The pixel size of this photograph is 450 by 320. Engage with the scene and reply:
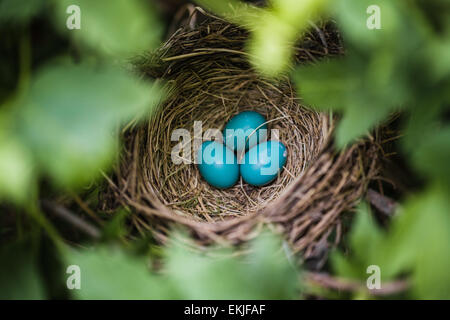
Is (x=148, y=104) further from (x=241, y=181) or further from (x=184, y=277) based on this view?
(x=241, y=181)

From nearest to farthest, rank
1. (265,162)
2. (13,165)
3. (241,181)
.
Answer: (13,165) → (265,162) → (241,181)

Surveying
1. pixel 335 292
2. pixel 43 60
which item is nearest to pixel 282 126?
pixel 335 292

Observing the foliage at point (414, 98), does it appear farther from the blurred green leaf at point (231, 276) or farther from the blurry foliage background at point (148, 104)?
the blurred green leaf at point (231, 276)

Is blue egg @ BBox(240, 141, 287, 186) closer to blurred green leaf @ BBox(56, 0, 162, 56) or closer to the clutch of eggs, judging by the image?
the clutch of eggs

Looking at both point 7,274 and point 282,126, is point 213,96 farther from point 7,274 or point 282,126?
point 7,274

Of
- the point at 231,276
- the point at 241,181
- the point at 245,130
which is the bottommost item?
the point at 231,276

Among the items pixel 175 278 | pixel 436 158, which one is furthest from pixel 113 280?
pixel 436 158

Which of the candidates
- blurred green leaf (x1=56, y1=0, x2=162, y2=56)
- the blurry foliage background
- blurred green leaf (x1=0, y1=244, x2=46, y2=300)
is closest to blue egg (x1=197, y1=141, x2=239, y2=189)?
the blurry foliage background
